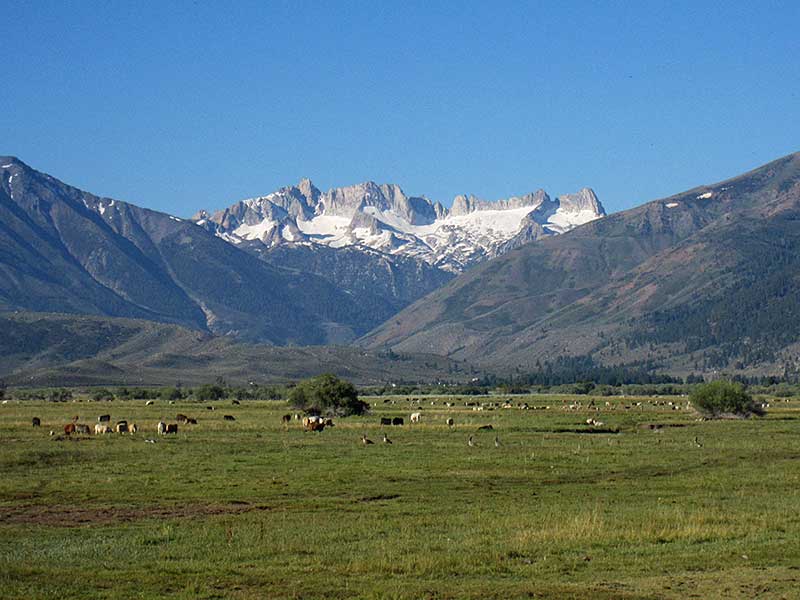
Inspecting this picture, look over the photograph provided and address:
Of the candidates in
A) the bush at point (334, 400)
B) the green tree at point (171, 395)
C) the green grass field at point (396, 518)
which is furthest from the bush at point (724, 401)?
the green tree at point (171, 395)

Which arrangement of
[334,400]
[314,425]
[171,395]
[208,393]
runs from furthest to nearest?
[171,395]
[208,393]
[334,400]
[314,425]

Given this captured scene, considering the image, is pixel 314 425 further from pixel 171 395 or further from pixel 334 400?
pixel 171 395

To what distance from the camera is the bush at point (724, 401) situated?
4043 inches

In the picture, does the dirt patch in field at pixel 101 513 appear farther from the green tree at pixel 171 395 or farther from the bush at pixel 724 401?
the green tree at pixel 171 395

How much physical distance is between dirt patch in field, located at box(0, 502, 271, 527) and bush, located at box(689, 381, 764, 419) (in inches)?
2737

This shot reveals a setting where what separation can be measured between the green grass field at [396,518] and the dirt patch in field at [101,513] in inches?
3.8

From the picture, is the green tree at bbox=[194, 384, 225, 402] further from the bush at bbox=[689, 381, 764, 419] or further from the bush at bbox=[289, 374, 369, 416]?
the bush at bbox=[689, 381, 764, 419]

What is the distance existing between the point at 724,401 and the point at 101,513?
7397 centimetres

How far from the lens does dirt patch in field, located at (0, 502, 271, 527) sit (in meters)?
37.9

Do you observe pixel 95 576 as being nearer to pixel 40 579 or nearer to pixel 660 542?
pixel 40 579

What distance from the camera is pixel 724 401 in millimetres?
103125

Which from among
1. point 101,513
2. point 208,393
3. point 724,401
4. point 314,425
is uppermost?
point 208,393

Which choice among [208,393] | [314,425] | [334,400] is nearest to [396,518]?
[314,425]

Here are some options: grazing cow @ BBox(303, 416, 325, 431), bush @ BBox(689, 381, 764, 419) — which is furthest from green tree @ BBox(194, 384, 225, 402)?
grazing cow @ BBox(303, 416, 325, 431)
